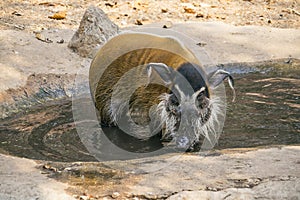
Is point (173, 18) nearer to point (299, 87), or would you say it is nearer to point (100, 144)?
point (299, 87)

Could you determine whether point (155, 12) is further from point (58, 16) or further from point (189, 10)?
point (58, 16)

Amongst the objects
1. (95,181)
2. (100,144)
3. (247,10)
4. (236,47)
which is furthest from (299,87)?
(247,10)

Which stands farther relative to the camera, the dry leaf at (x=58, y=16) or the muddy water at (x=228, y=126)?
the dry leaf at (x=58, y=16)

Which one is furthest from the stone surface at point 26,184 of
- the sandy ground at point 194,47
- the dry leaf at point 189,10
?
the dry leaf at point 189,10

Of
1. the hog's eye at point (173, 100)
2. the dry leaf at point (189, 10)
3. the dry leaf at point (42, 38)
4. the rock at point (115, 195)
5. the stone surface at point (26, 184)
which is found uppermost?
the hog's eye at point (173, 100)

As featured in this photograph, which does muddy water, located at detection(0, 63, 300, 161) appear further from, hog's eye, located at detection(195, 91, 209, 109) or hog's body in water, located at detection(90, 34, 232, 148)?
hog's eye, located at detection(195, 91, 209, 109)

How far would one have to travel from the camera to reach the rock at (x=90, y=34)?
330 inches

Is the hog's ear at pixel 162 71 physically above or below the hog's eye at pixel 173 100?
above

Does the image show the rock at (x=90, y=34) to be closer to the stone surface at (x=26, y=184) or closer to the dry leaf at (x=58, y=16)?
the dry leaf at (x=58, y=16)

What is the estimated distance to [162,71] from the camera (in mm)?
5086

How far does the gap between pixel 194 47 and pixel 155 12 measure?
2.37 meters

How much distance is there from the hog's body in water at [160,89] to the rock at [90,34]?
2.24 m

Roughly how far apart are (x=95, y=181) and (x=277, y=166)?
4.25 ft

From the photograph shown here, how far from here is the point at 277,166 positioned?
443 centimetres
